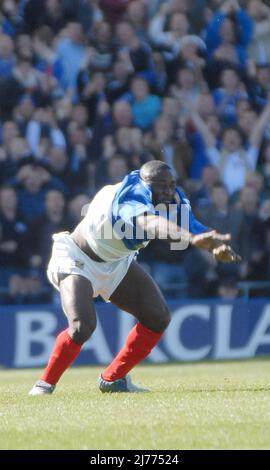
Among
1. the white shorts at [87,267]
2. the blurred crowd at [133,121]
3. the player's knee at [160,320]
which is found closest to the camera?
the white shorts at [87,267]

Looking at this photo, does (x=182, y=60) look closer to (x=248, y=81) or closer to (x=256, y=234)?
(x=248, y=81)

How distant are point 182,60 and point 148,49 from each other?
0.60 meters

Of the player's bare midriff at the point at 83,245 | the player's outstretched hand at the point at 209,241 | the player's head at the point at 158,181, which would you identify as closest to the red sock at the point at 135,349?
the player's bare midriff at the point at 83,245

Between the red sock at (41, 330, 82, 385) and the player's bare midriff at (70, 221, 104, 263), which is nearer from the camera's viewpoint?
the red sock at (41, 330, 82, 385)

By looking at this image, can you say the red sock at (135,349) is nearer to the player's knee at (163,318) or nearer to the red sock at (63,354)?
the player's knee at (163,318)

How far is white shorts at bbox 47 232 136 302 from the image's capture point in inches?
383

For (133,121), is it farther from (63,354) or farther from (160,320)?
(63,354)

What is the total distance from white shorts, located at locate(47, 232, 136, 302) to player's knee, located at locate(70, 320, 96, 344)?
0.41 metres

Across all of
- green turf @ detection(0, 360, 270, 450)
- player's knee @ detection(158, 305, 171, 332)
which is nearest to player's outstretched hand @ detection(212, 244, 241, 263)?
green turf @ detection(0, 360, 270, 450)

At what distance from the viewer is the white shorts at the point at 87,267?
31.9 feet

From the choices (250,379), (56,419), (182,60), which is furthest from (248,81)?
(56,419)

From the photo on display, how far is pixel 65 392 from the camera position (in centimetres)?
1017

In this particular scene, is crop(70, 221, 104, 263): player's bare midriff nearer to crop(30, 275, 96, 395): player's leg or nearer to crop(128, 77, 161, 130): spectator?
crop(30, 275, 96, 395): player's leg

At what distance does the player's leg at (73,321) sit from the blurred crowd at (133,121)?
5.26m
